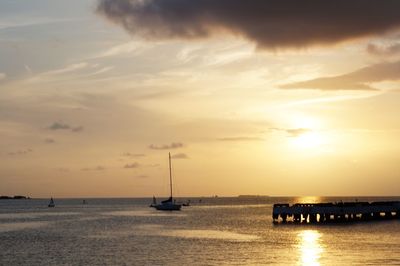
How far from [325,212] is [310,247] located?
3926cm

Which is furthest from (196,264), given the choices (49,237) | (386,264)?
(49,237)

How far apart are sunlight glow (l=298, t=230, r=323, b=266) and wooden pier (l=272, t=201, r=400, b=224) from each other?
16261mm

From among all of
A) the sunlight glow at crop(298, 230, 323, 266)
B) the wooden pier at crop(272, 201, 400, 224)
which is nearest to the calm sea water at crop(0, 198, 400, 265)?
the sunlight glow at crop(298, 230, 323, 266)

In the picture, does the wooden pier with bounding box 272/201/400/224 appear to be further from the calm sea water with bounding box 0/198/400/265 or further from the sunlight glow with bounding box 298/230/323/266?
the sunlight glow with bounding box 298/230/323/266

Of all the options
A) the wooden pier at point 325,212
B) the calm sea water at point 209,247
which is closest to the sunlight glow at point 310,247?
Result: the calm sea water at point 209,247

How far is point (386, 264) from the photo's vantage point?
46938mm

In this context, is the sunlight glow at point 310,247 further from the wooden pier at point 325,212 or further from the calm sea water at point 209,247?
the wooden pier at point 325,212

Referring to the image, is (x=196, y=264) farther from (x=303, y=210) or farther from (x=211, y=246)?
(x=303, y=210)

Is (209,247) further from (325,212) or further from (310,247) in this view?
(325,212)

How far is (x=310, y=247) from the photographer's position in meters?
61.6

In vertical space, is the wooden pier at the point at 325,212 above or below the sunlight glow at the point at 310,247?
above

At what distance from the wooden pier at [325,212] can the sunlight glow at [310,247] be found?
53.3 feet

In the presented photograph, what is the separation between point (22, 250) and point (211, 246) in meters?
19.1

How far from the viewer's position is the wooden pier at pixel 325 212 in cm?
9906
